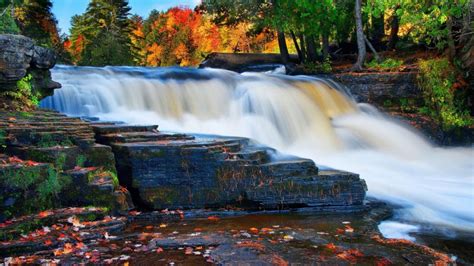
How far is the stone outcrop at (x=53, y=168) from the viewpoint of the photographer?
578cm

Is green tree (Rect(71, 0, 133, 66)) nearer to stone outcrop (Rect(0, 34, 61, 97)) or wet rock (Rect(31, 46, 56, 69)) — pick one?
wet rock (Rect(31, 46, 56, 69))

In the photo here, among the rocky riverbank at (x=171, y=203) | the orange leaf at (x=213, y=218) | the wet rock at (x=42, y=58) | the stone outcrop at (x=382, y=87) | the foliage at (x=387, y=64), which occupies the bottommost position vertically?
the orange leaf at (x=213, y=218)

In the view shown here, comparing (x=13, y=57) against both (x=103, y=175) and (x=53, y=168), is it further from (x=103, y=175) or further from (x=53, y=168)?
(x=103, y=175)

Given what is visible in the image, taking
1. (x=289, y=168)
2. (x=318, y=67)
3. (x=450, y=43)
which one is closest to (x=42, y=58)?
(x=289, y=168)

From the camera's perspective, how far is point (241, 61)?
67.1 ft

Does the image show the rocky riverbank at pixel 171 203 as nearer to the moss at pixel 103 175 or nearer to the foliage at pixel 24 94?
the moss at pixel 103 175

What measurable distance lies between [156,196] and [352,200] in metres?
3.54

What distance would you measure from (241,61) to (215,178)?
13.8 meters

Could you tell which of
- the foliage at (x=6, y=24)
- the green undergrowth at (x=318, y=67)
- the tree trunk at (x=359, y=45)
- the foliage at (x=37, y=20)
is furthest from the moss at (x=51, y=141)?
the foliage at (x=37, y=20)

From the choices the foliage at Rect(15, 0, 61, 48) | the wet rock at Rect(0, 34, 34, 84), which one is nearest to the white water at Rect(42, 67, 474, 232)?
the wet rock at Rect(0, 34, 34, 84)

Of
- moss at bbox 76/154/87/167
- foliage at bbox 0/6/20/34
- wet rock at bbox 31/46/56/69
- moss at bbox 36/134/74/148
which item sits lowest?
moss at bbox 76/154/87/167

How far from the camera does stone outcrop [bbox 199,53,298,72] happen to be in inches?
781

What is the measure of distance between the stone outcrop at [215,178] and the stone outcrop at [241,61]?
12.4 metres

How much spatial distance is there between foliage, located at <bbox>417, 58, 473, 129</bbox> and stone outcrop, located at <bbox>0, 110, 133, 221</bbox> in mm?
11957
